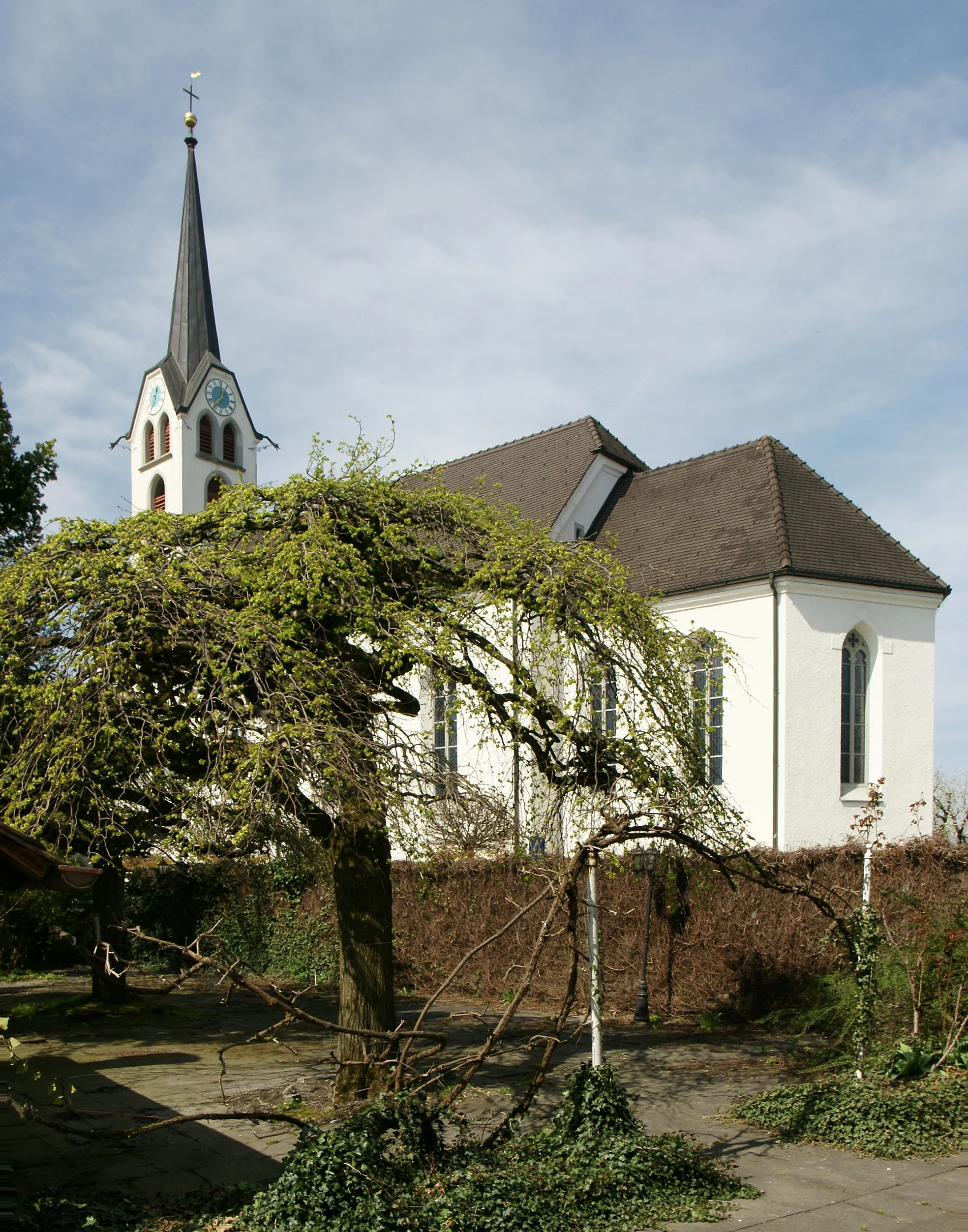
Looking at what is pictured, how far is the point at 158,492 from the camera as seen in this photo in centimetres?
3981

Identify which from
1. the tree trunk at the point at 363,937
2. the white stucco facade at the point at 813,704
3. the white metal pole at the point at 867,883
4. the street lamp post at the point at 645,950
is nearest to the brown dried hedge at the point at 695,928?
the street lamp post at the point at 645,950

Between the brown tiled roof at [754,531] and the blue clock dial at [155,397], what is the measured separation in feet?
66.9

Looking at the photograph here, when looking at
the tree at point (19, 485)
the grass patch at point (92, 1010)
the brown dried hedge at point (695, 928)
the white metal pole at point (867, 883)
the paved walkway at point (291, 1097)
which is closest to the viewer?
the paved walkway at point (291, 1097)

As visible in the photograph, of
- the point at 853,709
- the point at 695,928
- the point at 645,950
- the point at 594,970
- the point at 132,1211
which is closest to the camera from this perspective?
the point at 132,1211

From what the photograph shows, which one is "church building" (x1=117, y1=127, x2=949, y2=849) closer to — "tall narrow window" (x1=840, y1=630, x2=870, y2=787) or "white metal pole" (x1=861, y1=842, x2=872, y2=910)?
"tall narrow window" (x1=840, y1=630, x2=870, y2=787)

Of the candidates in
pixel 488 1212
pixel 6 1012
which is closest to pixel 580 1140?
pixel 488 1212

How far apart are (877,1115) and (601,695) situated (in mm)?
4039

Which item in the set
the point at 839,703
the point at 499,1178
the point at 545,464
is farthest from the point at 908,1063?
the point at 545,464

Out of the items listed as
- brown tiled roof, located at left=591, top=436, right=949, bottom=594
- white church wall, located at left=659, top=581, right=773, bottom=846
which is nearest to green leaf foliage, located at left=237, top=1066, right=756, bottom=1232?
white church wall, located at left=659, top=581, right=773, bottom=846

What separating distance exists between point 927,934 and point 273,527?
6.80 metres

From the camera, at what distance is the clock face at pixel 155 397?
3928 cm

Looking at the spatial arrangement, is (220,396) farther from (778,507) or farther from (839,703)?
(839,703)

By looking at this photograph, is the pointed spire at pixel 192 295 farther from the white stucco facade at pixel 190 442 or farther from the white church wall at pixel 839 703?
the white church wall at pixel 839 703

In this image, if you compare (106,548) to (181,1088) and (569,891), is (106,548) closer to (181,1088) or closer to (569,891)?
(569,891)
